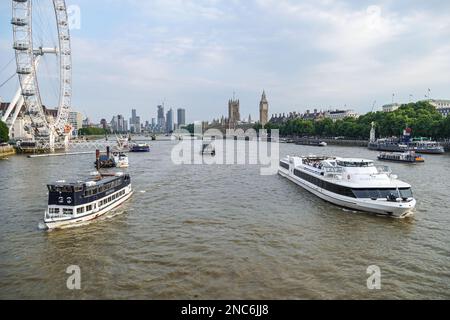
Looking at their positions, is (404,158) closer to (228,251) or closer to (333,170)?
(333,170)

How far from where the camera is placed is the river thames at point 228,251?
57.4ft

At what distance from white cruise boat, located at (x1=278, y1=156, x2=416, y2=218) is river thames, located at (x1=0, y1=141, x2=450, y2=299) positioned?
104 centimetres

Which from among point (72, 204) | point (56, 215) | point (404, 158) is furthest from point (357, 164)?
point (404, 158)

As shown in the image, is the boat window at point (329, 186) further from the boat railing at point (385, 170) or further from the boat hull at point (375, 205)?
the boat railing at point (385, 170)

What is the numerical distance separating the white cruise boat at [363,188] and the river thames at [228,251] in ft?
3.40

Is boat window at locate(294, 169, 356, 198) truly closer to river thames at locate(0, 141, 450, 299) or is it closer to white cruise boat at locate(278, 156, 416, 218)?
white cruise boat at locate(278, 156, 416, 218)

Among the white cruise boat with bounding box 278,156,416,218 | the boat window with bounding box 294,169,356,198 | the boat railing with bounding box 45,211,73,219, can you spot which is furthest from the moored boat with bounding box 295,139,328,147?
the boat railing with bounding box 45,211,73,219

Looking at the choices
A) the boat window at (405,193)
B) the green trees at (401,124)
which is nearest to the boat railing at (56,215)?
the boat window at (405,193)

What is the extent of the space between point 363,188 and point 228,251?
15.7 meters

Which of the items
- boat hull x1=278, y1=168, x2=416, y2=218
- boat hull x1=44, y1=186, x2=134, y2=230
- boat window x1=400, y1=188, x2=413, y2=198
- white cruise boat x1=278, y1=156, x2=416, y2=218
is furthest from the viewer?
boat window x1=400, y1=188, x2=413, y2=198

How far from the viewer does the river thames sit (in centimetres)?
1750

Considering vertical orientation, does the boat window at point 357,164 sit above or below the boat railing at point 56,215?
above

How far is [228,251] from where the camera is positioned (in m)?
22.5

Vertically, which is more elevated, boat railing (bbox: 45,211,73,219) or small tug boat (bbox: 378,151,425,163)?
small tug boat (bbox: 378,151,425,163)
